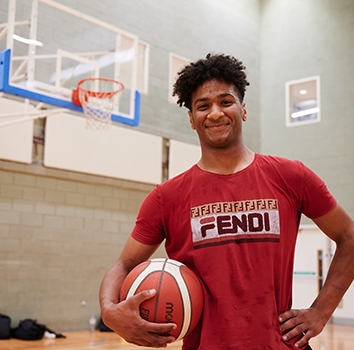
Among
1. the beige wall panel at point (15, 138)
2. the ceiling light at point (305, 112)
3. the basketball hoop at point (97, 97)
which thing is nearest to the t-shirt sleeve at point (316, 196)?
the basketball hoop at point (97, 97)

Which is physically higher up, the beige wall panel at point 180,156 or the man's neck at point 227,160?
the beige wall panel at point 180,156

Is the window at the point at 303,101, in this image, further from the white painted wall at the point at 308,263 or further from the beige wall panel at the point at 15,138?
the beige wall panel at the point at 15,138

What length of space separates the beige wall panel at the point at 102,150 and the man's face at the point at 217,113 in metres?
6.47

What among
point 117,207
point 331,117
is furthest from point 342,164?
point 117,207

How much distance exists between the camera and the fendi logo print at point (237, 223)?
157 centimetres

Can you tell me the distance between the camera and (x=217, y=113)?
1665mm

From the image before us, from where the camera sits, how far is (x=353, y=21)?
10719 millimetres

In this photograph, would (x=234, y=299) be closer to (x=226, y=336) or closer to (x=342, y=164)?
(x=226, y=336)

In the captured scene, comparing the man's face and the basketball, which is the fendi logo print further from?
the man's face

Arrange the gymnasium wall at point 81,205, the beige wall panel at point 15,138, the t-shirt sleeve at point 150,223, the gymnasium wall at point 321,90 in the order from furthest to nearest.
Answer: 1. the gymnasium wall at point 321,90
2. the gymnasium wall at point 81,205
3. the beige wall panel at point 15,138
4. the t-shirt sleeve at point 150,223

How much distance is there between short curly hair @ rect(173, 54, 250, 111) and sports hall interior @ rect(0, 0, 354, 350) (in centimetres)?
573

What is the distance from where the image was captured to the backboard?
20.0 ft

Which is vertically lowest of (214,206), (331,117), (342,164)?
(214,206)

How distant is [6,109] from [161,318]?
6644mm
